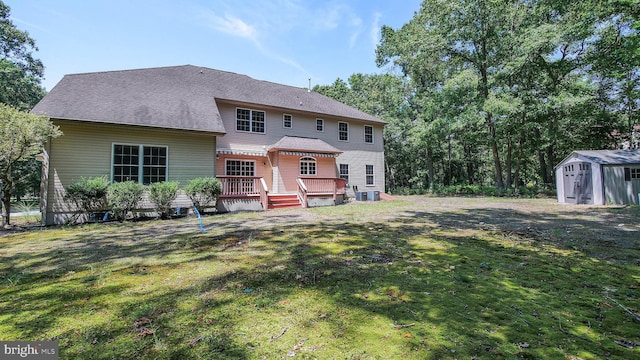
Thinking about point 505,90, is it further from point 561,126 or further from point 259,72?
point 259,72

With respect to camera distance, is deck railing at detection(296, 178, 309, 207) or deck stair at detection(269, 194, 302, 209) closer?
deck stair at detection(269, 194, 302, 209)

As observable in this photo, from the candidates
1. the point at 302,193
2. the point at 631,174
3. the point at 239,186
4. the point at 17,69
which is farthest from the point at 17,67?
the point at 631,174

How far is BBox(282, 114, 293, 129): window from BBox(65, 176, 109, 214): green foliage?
10.1 metres

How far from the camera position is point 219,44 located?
1396 centimetres

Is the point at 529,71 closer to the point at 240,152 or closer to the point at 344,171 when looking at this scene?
the point at 344,171

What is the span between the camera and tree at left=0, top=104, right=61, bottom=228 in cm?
823

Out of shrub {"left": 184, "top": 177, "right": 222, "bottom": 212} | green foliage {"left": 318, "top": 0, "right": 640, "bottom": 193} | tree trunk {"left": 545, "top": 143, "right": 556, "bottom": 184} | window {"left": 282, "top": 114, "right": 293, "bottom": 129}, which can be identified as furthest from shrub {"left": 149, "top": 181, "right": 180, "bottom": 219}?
tree trunk {"left": 545, "top": 143, "right": 556, "bottom": 184}

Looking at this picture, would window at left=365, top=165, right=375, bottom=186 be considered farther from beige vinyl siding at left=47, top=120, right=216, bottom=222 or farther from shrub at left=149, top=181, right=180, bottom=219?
shrub at left=149, top=181, right=180, bottom=219

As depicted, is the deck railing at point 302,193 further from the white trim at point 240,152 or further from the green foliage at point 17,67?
the green foliage at point 17,67

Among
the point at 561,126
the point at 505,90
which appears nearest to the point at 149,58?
the point at 505,90

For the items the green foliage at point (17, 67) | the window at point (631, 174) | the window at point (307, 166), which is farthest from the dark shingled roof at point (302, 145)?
the green foliage at point (17, 67)

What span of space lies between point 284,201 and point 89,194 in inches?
320

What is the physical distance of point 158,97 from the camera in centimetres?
1323

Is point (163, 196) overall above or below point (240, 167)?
below
